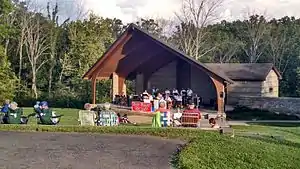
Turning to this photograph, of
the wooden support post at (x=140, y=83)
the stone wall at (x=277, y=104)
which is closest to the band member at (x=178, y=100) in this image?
the wooden support post at (x=140, y=83)

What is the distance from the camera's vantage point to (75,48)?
39375 millimetres

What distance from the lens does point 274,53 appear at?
46375 millimetres

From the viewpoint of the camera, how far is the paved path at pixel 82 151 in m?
8.84

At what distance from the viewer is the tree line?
36.4 metres

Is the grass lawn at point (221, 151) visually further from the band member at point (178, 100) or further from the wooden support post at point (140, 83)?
the wooden support post at point (140, 83)

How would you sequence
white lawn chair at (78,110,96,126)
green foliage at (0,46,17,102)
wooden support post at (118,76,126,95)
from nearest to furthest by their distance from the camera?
white lawn chair at (78,110,96,126), wooden support post at (118,76,126,95), green foliage at (0,46,17,102)

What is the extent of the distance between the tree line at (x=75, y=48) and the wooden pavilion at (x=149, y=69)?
18.1 feet

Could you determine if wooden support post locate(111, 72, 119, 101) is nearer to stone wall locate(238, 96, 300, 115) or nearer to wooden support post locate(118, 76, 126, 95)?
wooden support post locate(118, 76, 126, 95)

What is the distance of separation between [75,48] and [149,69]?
10.8m

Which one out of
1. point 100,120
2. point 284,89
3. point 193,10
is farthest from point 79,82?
point 100,120

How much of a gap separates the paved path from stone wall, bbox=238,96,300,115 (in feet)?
62.5

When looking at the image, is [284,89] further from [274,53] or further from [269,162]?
[269,162]

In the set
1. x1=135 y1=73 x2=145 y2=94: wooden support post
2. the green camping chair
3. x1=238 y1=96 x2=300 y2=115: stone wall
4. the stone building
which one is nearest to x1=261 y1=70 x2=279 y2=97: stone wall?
the stone building

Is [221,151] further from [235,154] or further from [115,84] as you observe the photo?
[115,84]
